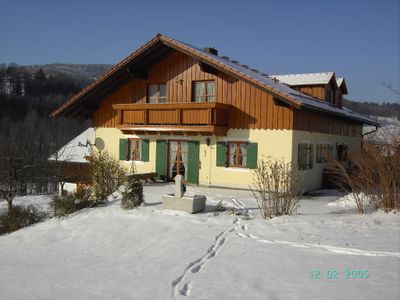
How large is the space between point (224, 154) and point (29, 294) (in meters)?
11.5

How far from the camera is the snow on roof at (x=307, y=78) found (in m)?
21.1

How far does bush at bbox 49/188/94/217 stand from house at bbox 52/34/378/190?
17.3ft

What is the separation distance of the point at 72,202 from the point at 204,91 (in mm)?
7859

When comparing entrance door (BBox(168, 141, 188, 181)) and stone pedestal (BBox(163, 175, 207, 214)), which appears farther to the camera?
entrance door (BBox(168, 141, 188, 181))

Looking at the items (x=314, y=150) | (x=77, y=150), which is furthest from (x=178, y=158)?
(x=77, y=150)

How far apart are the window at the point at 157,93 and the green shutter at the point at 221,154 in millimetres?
3627

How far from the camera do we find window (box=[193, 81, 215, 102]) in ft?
57.7

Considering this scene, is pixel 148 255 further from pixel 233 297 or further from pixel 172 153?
pixel 172 153

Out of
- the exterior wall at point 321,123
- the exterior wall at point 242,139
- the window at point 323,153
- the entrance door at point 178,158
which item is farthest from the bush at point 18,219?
the window at point 323,153

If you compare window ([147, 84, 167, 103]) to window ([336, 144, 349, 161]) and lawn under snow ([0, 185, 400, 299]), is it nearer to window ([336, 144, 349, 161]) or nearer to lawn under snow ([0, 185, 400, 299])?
lawn under snow ([0, 185, 400, 299])

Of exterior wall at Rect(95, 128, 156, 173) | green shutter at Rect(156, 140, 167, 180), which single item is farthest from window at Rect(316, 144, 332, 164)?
exterior wall at Rect(95, 128, 156, 173)

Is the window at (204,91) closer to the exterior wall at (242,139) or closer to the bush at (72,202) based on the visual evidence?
the exterior wall at (242,139)

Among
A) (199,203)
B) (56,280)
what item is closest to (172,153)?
(199,203)

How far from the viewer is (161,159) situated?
18.8 meters
